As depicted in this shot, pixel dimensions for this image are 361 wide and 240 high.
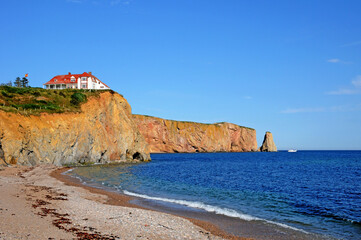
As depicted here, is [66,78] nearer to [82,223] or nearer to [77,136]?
[77,136]

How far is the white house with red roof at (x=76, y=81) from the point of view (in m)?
80.2

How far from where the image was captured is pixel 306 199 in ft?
82.7

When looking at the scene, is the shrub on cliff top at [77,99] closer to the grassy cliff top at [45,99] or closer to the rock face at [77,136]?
the grassy cliff top at [45,99]

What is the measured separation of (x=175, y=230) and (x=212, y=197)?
41.4 ft

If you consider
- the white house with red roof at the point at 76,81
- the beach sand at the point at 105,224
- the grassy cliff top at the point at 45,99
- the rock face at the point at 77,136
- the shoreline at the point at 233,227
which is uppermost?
the white house with red roof at the point at 76,81

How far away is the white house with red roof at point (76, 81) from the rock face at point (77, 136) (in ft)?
46.6

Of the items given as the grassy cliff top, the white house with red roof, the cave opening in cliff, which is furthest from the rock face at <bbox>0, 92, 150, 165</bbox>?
the white house with red roof

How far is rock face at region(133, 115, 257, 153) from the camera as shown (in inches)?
5512

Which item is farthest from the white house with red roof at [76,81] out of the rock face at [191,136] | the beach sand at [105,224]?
the beach sand at [105,224]

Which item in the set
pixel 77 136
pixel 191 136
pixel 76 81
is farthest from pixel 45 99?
pixel 191 136

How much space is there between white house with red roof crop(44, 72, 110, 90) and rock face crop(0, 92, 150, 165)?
14.2 m

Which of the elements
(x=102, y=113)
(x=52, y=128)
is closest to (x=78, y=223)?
(x=52, y=128)

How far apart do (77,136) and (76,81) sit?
33.0 metres

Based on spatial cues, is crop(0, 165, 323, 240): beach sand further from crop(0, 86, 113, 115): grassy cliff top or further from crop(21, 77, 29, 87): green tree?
crop(21, 77, 29, 87): green tree
